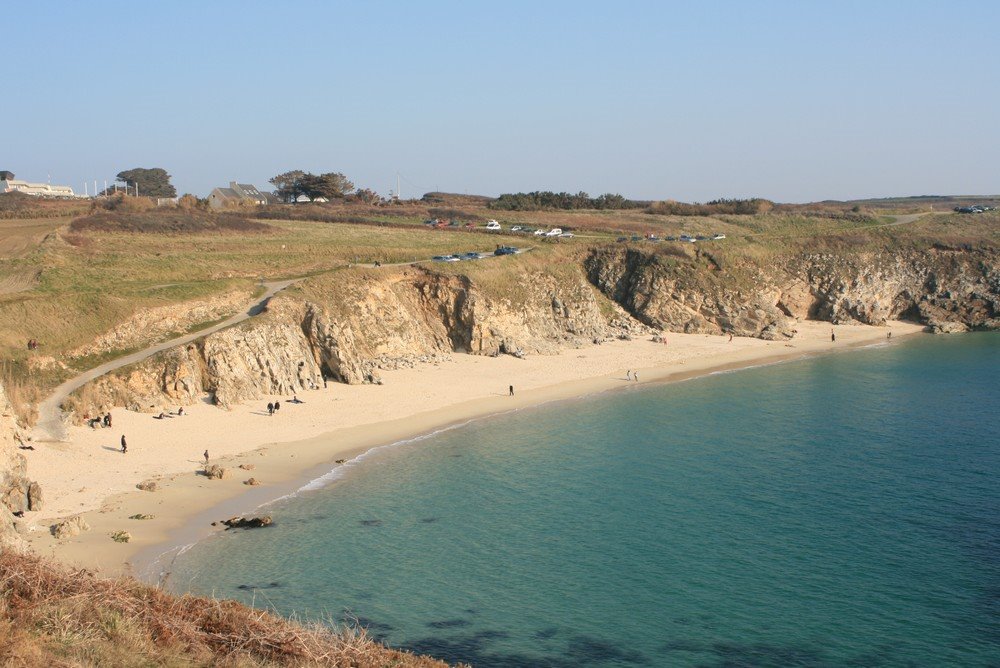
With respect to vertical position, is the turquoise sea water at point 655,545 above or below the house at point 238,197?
below

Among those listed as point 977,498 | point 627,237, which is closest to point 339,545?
point 977,498

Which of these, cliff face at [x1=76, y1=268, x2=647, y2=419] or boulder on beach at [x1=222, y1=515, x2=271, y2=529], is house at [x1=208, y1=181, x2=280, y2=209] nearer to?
cliff face at [x1=76, y1=268, x2=647, y2=419]

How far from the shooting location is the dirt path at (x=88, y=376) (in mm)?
37031

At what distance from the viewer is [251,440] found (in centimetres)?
4106

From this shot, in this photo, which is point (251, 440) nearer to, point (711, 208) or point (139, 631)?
point (139, 631)

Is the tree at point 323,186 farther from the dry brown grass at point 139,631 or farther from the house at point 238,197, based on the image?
the dry brown grass at point 139,631

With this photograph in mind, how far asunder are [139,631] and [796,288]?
78.6 m

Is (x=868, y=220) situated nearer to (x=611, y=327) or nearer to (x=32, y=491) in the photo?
(x=611, y=327)

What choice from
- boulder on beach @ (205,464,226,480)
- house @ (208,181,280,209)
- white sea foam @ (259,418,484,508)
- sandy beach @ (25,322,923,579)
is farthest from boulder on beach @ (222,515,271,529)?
house @ (208,181,280,209)

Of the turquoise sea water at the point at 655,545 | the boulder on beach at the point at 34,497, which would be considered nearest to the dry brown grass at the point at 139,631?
the turquoise sea water at the point at 655,545

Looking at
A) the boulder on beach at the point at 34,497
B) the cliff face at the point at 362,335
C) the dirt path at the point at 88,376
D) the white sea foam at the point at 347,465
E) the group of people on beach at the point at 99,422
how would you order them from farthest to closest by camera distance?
the cliff face at the point at 362,335 < the group of people on beach at the point at 99,422 < the dirt path at the point at 88,376 < the white sea foam at the point at 347,465 < the boulder on beach at the point at 34,497

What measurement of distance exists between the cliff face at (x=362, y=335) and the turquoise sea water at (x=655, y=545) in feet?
33.9

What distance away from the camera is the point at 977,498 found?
113 ft

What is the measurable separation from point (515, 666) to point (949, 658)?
11.2 meters
